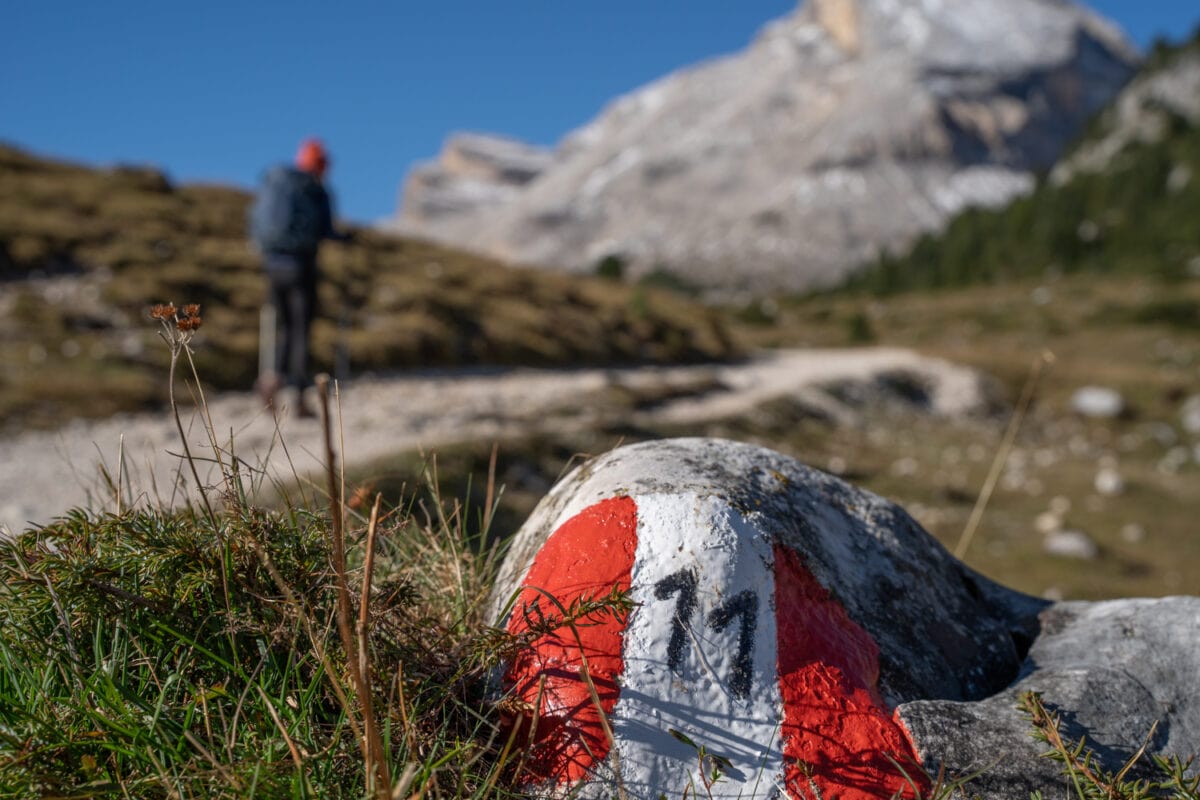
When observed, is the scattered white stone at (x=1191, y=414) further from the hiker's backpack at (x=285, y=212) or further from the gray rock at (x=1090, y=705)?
the hiker's backpack at (x=285, y=212)

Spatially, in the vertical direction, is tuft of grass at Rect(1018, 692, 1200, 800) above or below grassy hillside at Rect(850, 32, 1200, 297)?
below

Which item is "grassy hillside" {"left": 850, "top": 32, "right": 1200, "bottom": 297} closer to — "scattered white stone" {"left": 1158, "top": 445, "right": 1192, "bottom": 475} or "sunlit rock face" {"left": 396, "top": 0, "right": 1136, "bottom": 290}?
"scattered white stone" {"left": 1158, "top": 445, "right": 1192, "bottom": 475}

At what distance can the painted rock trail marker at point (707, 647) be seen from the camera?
189cm

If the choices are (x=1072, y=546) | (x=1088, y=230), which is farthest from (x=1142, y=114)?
(x=1072, y=546)

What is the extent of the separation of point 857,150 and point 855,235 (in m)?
25.0

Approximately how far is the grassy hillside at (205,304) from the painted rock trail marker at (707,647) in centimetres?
876

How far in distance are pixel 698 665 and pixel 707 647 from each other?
0.18 feet

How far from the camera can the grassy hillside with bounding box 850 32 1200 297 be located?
2672 inches

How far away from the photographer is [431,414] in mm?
11906

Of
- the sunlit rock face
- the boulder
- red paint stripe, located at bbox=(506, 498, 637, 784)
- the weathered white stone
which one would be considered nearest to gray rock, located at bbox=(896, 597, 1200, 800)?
the boulder

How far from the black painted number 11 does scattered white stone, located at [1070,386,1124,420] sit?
69.1ft

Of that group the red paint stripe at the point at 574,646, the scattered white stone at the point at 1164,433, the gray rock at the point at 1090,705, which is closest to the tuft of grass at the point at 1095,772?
the gray rock at the point at 1090,705

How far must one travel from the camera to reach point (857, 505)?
112 inches

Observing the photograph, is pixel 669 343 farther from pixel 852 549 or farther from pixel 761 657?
pixel 761 657
